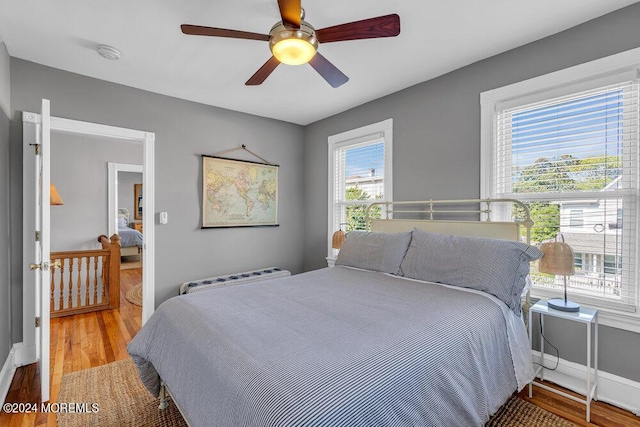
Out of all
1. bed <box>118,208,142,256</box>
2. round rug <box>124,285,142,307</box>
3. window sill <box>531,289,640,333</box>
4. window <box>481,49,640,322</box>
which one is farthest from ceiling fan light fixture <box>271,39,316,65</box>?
bed <box>118,208,142,256</box>

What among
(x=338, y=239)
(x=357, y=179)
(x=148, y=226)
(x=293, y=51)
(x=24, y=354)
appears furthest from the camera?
(x=357, y=179)

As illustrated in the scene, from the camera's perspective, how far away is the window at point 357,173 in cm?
346

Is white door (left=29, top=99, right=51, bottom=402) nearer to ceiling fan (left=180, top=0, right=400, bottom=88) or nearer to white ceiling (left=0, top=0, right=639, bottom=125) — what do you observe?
white ceiling (left=0, top=0, right=639, bottom=125)

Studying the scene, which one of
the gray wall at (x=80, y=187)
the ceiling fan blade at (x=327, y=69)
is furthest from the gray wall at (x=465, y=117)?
the gray wall at (x=80, y=187)

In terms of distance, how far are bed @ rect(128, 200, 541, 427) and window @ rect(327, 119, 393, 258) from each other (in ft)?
4.03

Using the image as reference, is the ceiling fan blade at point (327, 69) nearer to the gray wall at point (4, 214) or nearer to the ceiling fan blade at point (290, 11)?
the ceiling fan blade at point (290, 11)

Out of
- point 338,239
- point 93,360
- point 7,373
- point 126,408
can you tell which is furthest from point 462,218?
point 7,373

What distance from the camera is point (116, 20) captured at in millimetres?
2043

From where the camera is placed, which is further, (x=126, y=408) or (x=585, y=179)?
(x=585, y=179)

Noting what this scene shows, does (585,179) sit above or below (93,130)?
below

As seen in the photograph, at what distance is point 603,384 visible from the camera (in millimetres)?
2031

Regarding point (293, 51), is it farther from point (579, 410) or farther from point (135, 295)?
point (135, 295)

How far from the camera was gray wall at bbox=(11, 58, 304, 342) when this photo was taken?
271cm

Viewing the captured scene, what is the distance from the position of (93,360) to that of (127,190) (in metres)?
6.15
